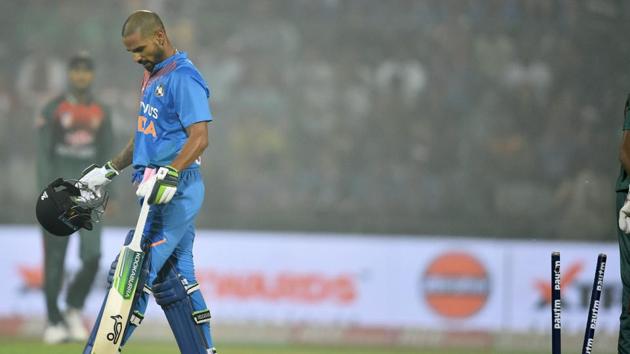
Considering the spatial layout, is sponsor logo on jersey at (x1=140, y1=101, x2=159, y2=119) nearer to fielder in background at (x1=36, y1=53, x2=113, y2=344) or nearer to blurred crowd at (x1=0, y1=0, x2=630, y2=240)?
fielder in background at (x1=36, y1=53, x2=113, y2=344)

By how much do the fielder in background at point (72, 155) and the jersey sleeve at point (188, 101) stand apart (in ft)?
16.4

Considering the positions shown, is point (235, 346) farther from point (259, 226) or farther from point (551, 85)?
point (551, 85)

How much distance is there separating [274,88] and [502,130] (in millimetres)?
2747

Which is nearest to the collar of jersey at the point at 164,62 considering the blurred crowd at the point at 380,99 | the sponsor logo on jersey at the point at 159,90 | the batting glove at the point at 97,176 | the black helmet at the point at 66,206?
the sponsor logo on jersey at the point at 159,90

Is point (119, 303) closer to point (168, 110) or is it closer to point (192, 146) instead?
point (192, 146)

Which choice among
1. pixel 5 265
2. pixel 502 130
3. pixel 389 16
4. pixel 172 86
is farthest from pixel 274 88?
pixel 172 86

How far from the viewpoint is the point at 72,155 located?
10758 mm

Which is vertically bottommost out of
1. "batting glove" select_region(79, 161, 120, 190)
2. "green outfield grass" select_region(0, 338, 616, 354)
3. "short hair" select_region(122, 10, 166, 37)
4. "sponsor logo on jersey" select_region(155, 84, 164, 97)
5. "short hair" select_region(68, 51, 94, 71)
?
"green outfield grass" select_region(0, 338, 616, 354)

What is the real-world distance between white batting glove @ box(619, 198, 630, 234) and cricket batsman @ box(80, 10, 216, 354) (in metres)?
2.45

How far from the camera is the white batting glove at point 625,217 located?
628 centimetres

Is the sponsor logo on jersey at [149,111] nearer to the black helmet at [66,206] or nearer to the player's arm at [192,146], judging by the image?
the player's arm at [192,146]

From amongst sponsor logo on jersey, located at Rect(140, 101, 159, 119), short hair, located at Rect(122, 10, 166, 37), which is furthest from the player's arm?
short hair, located at Rect(122, 10, 166, 37)

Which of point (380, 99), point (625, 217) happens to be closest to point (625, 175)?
point (625, 217)

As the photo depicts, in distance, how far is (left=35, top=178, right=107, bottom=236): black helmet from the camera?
19.6 ft
